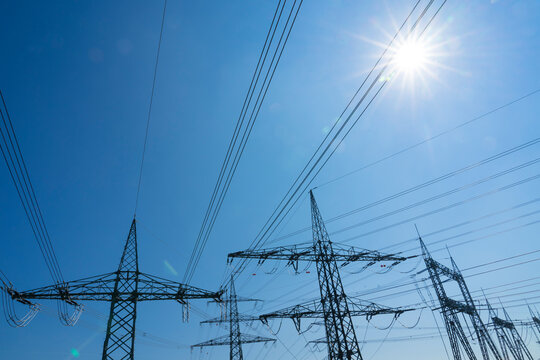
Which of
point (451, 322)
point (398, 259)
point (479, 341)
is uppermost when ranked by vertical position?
point (398, 259)

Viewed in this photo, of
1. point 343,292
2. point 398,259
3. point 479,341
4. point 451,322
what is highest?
point 398,259

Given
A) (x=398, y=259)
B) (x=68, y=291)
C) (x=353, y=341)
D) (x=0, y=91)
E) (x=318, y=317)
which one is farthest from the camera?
(x=318, y=317)

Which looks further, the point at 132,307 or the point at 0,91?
the point at 132,307

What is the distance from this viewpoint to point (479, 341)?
82.2 feet

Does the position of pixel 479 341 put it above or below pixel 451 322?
below

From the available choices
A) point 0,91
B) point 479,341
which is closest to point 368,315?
point 479,341

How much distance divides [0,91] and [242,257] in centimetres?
1314

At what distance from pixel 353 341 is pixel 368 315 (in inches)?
311

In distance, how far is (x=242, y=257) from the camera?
1568cm

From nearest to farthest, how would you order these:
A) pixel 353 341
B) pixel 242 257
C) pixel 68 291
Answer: pixel 68 291 → pixel 353 341 → pixel 242 257

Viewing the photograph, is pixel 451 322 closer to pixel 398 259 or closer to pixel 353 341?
pixel 398 259

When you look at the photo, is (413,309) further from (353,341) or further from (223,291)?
(223,291)

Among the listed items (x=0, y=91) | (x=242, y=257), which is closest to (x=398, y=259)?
(x=242, y=257)

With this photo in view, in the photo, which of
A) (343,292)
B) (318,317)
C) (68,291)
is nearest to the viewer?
(68,291)
